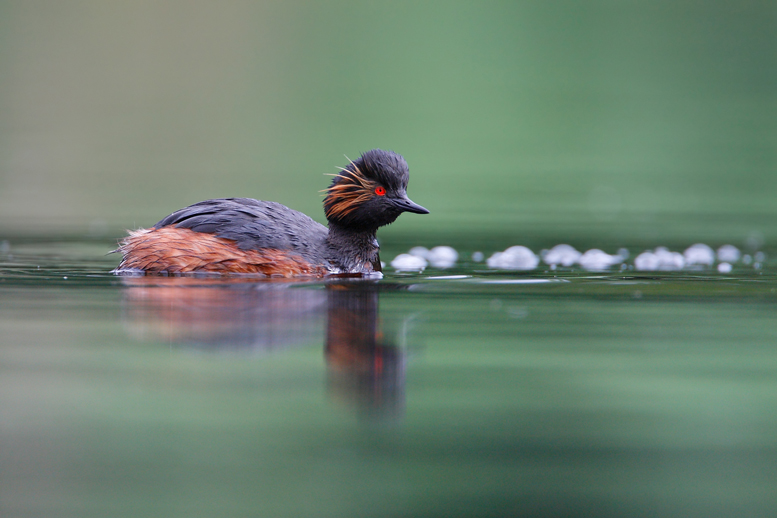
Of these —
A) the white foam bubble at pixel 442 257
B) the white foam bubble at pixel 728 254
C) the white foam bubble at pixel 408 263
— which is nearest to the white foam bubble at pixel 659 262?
the white foam bubble at pixel 728 254

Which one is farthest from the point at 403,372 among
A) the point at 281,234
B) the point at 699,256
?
the point at 699,256

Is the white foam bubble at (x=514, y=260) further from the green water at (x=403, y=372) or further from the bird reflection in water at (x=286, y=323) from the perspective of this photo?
the bird reflection in water at (x=286, y=323)

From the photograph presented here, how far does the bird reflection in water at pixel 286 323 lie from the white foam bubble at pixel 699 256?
4168 millimetres

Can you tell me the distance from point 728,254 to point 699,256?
456 millimetres

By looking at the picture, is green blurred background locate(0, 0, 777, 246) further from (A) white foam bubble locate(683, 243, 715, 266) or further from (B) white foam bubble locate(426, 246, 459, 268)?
(B) white foam bubble locate(426, 246, 459, 268)

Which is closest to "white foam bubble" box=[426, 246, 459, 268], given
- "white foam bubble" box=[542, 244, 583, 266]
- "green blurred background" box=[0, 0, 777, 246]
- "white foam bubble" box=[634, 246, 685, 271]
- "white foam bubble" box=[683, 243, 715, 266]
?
"white foam bubble" box=[542, 244, 583, 266]

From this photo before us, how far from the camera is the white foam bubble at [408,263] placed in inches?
376

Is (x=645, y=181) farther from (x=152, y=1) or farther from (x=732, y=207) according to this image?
(x=152, y=1)

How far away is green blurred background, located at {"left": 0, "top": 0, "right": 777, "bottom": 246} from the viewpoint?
1894 centimetres

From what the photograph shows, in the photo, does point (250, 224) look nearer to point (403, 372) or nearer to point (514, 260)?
point (514, 260)

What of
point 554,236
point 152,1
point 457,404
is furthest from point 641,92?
point 457,404

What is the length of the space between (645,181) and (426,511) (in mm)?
26955

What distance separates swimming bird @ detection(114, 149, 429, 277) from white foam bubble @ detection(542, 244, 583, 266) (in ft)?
6.98

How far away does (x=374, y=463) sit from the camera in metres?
3.47
